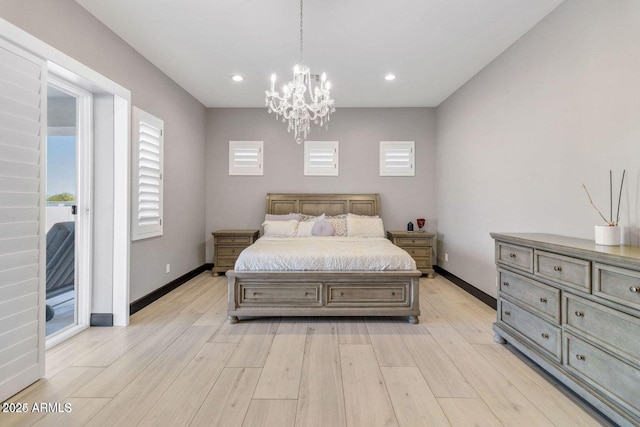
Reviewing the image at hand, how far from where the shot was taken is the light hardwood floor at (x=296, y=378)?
1.78 meters

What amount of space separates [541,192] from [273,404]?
2889 millimetres

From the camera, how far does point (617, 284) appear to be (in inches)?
64.6

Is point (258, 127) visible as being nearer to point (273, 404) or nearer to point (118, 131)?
point (118, 131)

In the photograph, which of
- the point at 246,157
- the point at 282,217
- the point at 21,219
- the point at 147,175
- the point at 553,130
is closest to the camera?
the point at 21,219

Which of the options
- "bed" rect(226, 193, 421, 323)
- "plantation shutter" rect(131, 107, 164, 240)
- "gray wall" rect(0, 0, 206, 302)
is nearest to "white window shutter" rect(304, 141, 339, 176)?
"gray wall" rect(0, 0, 206, 302)

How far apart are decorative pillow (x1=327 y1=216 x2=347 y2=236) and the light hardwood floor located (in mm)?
1832

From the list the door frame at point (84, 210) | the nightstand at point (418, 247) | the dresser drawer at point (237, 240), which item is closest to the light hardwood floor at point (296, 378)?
the door frame at point (84, 210)

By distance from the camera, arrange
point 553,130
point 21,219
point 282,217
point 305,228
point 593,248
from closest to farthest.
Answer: point 593,248
point 21,219
point 553,130
point 305,228
point 282,217

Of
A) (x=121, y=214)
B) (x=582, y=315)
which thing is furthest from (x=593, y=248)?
(x=121, y=214)

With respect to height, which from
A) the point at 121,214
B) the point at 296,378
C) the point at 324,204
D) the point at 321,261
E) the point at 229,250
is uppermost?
the point at 324,204

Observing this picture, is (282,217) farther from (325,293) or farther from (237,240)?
(325,293)

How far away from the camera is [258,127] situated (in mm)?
5523

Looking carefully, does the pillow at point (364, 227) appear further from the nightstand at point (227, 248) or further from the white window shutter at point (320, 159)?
the nightstand at point (227, 248)

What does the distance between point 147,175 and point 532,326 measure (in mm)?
4096
